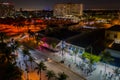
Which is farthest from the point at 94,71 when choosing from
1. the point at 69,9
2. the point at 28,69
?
the point at 69,9

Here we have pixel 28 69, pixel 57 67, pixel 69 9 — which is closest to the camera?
pixel 28 69

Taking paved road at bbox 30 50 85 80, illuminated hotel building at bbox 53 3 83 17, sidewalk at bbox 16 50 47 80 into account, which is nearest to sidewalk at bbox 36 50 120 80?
paved road at bbox 30 50 85 80

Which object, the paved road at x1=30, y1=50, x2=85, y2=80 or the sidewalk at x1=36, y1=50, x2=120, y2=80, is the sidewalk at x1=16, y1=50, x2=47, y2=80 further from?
the sidewalk at x1=36, y1=50, x2=120, y2=80

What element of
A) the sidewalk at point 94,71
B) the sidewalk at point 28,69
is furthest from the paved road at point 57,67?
the sidewalk at point 28,69

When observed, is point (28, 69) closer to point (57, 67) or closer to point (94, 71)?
point (57, 67)

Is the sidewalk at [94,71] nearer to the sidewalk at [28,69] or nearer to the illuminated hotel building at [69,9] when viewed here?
the sidewalk at [28,69]

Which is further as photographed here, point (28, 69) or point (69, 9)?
point (69, 9)

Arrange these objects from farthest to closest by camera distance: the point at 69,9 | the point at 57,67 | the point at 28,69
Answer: the point at 69,9
the point at 57,67
the point at 28,69

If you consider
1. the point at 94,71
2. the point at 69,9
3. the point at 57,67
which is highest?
the point at 69,9

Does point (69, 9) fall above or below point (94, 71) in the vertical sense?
above

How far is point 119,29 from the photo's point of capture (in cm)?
5669

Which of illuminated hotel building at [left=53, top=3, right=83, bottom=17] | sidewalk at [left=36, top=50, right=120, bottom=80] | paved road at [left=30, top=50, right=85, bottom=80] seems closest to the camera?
sidewalk at [left=36, top=50, right=120, bottom=80]

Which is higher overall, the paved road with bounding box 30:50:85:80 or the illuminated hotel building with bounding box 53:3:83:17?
the illuminated hotel building with bounding box 53:3:83:17

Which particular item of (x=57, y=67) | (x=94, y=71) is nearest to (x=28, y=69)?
(x=57, y=67)
